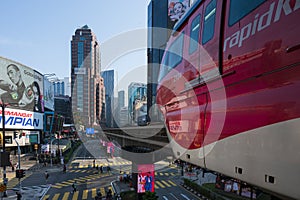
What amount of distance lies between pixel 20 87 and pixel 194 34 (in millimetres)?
49899

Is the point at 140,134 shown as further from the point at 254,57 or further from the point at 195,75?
the point at 254,57

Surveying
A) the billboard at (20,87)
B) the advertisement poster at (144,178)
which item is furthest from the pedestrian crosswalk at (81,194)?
the billboard at (20,87)

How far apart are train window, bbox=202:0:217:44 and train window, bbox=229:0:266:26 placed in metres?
0.61

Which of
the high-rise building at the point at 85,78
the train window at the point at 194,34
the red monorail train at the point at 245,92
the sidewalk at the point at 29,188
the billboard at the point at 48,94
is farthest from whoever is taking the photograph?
the high-rise building at the point at 85,78

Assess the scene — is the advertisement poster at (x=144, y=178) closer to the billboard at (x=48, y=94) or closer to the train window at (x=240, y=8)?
the train window at (x=240, y=8)

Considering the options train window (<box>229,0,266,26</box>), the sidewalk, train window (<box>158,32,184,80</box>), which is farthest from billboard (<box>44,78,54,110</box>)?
train window (<box>229,0,266,26</box>)

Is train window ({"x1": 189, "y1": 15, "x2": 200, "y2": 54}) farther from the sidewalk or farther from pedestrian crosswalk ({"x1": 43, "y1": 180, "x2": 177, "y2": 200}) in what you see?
the sidewalk

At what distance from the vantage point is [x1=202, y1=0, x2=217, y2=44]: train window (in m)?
4.86

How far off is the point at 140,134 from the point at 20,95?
41.4 meters

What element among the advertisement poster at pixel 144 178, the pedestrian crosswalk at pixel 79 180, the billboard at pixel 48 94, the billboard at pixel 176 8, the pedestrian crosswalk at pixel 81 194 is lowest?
the pedestrian crosswalk at pixel 79 180

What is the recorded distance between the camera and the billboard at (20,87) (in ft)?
141

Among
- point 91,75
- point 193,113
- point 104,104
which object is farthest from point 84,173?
point 104,104

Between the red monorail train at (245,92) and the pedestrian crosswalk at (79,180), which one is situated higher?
the red monorail train at (245,92)

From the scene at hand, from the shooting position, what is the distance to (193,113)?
17.7 feet
